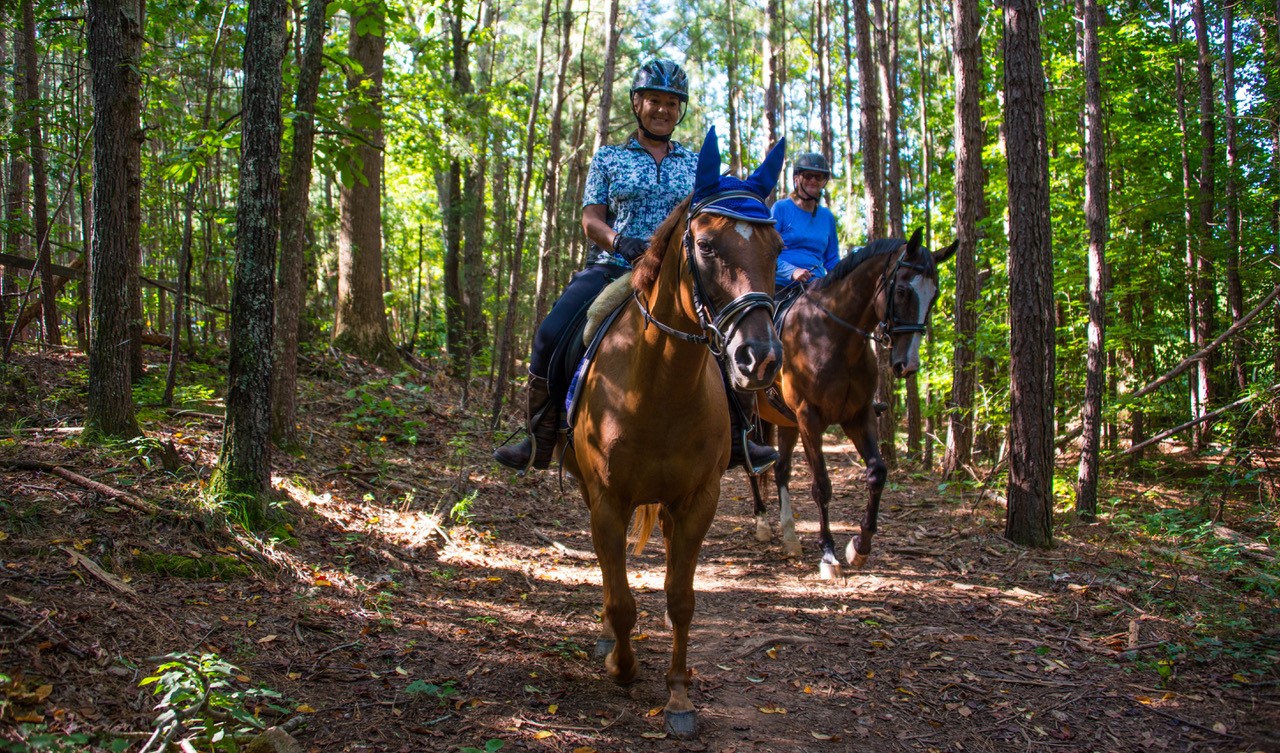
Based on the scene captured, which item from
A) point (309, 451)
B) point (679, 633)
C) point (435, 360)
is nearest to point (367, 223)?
point (435, 360)

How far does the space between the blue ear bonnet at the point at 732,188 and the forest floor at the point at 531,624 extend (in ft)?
8.86

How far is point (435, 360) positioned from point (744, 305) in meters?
15.8

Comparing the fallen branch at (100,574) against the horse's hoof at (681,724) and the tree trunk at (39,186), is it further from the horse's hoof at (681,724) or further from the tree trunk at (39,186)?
the tree trunk at (39,186)

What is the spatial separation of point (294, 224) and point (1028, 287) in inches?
295

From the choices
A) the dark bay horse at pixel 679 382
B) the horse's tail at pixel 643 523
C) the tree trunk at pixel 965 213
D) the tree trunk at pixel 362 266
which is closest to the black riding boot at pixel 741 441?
the dark bay horse at pixel 679 382

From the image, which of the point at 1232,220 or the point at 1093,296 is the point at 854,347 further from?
the point at 1232,220

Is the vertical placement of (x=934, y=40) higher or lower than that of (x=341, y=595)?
higher

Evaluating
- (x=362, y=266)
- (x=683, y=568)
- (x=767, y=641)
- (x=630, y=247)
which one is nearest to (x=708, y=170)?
(x=630, y=247)

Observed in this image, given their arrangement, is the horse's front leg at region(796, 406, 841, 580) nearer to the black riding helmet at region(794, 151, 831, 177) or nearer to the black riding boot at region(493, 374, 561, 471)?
the black riding helmet at region(794, 151, 831, 177)

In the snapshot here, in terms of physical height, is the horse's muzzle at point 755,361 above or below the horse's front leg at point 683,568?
above

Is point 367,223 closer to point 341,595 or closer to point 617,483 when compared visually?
point 341,595

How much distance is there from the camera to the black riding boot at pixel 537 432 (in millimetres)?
5160

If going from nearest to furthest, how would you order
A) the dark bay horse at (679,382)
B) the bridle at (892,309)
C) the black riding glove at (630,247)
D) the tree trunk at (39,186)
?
the dark bay horse at (679,382) → the black riding glove at (630,247) → the bridle at (892,309) → the tree trunk at (39,186)

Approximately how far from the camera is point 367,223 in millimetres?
13523
